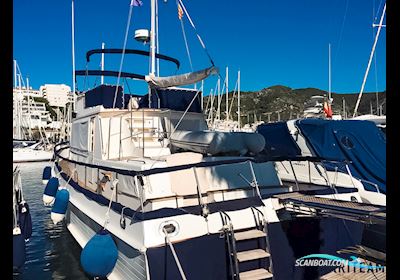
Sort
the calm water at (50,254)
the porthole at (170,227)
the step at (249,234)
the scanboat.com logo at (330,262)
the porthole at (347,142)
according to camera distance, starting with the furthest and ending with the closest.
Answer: the porthole at (347,142) < the calm water at (50,254) < the scanboat.com logo at (330,262) < the step at (249,234) < the porthole at (170,227)

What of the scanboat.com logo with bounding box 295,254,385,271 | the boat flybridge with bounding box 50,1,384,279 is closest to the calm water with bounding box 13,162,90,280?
the boat flybridge with bounding box 50,1,384,279

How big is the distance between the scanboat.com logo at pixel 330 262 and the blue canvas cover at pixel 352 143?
5.37 metres

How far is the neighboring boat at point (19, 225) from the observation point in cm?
616

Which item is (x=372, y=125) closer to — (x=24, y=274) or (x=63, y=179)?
(x=63, y=179)

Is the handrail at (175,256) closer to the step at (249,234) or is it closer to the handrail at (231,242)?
the handrail at (231,242)

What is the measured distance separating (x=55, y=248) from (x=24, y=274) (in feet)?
5.01

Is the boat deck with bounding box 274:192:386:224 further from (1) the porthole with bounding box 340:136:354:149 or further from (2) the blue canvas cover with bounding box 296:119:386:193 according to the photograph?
(1) the porthole with bounding box 340:136:354:149

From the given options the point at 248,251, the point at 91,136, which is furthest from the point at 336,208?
the point at 91,136

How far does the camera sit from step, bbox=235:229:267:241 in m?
4.72

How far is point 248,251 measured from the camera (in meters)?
4.77

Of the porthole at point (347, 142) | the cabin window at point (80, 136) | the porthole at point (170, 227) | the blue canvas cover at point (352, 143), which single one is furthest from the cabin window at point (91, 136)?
the porthole at point (347, 142)

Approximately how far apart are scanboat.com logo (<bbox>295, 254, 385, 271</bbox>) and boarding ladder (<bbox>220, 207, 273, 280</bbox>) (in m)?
0.65

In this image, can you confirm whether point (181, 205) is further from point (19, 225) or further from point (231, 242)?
point (19, 225)
